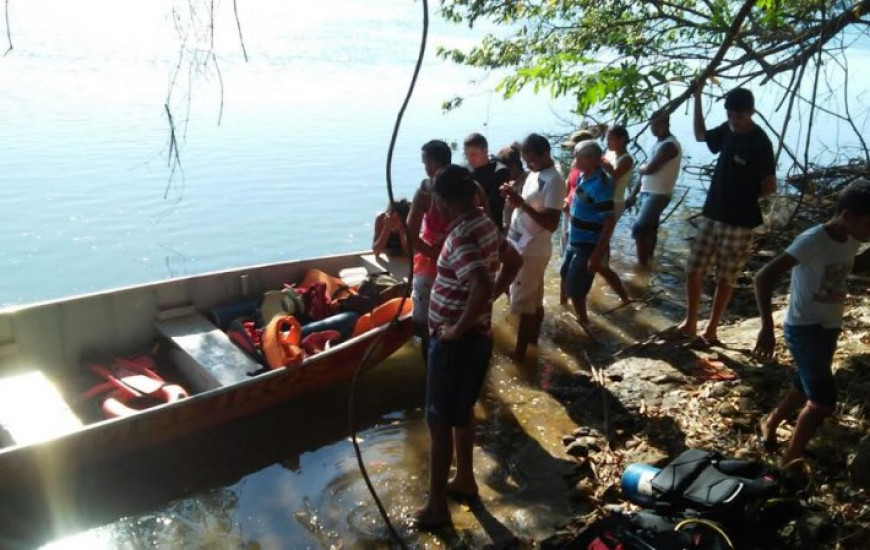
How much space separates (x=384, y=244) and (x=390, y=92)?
676 inches

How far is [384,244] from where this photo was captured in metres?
6.41

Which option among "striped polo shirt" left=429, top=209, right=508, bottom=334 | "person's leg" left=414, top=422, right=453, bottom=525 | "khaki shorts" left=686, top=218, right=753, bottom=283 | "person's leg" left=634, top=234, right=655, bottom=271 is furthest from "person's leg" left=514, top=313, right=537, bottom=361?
"person's leg" left=634, top=234, right=655, bottom=271

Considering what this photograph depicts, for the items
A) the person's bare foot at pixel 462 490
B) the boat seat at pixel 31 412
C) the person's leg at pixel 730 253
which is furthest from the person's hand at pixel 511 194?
the boat seat at pixel 31 412

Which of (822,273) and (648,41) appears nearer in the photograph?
(822,273)

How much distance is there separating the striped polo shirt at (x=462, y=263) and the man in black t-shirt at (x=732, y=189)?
1.91m

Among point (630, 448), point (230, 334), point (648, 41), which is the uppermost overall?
point (648, 41)

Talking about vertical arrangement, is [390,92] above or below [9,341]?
above

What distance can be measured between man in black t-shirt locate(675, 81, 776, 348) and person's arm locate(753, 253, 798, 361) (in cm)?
147

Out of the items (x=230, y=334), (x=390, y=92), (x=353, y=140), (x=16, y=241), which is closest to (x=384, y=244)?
(x=230, y=334)

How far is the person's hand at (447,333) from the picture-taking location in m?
3.30

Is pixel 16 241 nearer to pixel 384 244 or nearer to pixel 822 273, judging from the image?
pixel 384 244

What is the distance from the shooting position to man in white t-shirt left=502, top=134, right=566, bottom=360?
4859 mm

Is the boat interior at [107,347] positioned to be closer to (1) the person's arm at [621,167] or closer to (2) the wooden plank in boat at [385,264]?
(2) the wooden plank in boat at [385,264]

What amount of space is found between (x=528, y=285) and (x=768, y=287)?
2.15m
